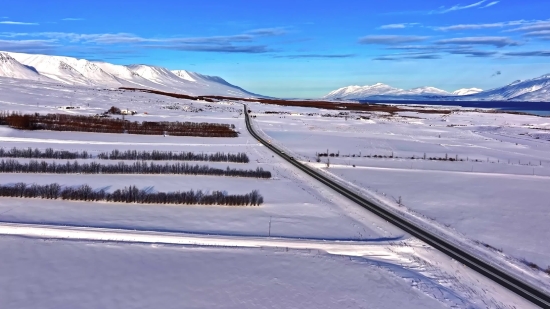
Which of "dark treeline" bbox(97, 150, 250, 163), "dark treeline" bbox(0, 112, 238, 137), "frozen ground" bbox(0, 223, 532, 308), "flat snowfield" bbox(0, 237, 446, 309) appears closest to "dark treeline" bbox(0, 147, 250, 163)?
"dark treeline" bbox(97, 150, 250, 163)

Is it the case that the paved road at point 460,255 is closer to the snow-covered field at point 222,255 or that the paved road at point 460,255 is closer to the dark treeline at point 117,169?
the snow-covered field at point 222,255

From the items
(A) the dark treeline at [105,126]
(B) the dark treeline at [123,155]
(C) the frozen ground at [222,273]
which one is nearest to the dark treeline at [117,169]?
(B) the dark treeline at [123,155]

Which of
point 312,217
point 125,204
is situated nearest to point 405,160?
point 312,217

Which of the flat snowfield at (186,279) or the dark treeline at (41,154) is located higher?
the dark treeline at (41,154)

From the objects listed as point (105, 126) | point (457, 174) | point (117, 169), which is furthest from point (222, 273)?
point (105, 126)

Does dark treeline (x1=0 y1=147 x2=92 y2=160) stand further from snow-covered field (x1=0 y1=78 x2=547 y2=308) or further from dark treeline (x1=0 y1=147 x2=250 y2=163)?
snow-covered field (x1=0 y1=78 x2=547 y2=308)
